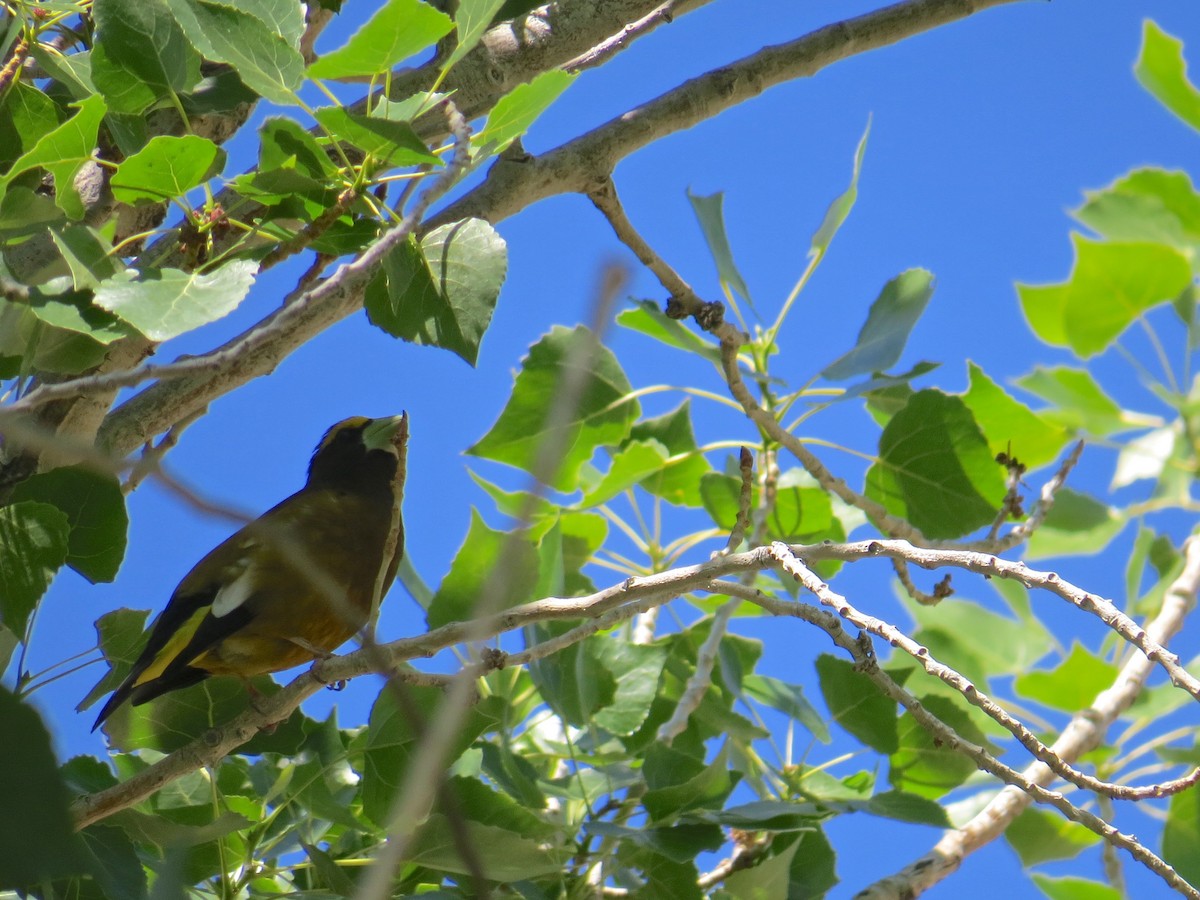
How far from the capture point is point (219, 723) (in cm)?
240

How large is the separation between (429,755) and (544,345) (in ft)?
8.04

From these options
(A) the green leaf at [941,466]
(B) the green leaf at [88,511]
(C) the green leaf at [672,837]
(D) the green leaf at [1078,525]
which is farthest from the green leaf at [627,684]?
(D) the green leaf at [1078,525]

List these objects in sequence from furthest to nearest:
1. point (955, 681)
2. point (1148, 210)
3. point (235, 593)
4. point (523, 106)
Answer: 1. point (1148, 210)
2. point (235, 593)
3. point (523, 106)
4. point (955, 681)

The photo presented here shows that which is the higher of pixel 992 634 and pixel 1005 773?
pixel 992 634

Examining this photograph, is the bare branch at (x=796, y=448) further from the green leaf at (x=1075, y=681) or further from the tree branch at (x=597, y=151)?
the green leaf at (x=1075, y=681)

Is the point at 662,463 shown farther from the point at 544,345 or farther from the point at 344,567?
the point at 344,567

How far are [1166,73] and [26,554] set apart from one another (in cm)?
415

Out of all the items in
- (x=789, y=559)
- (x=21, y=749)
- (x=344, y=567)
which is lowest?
(x=21, y=749)

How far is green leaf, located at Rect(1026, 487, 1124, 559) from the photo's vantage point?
4.21 metres

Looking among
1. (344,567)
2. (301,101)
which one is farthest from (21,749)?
(344,567)

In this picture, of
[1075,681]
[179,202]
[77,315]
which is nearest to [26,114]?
[179,202]

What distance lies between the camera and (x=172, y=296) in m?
1.92

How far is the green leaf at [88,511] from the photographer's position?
88.0 inches

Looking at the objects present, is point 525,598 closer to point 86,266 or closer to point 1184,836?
point 86,266
